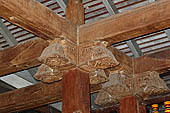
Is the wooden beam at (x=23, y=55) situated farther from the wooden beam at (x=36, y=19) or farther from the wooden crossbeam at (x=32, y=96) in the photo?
the wooden crossbeam at (x=32, y=96)

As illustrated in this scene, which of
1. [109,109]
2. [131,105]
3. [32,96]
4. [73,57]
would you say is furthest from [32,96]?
[73,57]

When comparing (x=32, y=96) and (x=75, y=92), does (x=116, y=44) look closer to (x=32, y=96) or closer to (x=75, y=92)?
(x=32, y=96)

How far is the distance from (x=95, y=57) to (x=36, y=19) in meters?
0.82

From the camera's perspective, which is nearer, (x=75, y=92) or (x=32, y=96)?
(x=75, y=92)

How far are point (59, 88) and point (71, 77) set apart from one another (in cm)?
154

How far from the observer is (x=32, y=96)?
6.07m

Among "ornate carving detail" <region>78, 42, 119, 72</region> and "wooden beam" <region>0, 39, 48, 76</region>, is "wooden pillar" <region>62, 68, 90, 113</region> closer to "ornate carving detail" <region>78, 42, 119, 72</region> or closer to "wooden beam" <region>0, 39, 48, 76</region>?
"ornate carving detail" <region>78, 42, 119, 72</region>

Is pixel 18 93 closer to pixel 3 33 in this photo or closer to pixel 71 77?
pixel 3 33

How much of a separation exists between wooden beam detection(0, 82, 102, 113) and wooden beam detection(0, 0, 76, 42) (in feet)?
5.62

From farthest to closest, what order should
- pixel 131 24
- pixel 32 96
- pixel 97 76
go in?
pixel 32 96
pixel 97 76
pixel 131 24

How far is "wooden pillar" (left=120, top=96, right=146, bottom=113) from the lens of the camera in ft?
17.3

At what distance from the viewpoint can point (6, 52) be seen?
4742mm

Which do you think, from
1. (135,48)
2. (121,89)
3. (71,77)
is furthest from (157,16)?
(135,48)

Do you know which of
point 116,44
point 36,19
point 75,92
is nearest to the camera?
point 36,19
